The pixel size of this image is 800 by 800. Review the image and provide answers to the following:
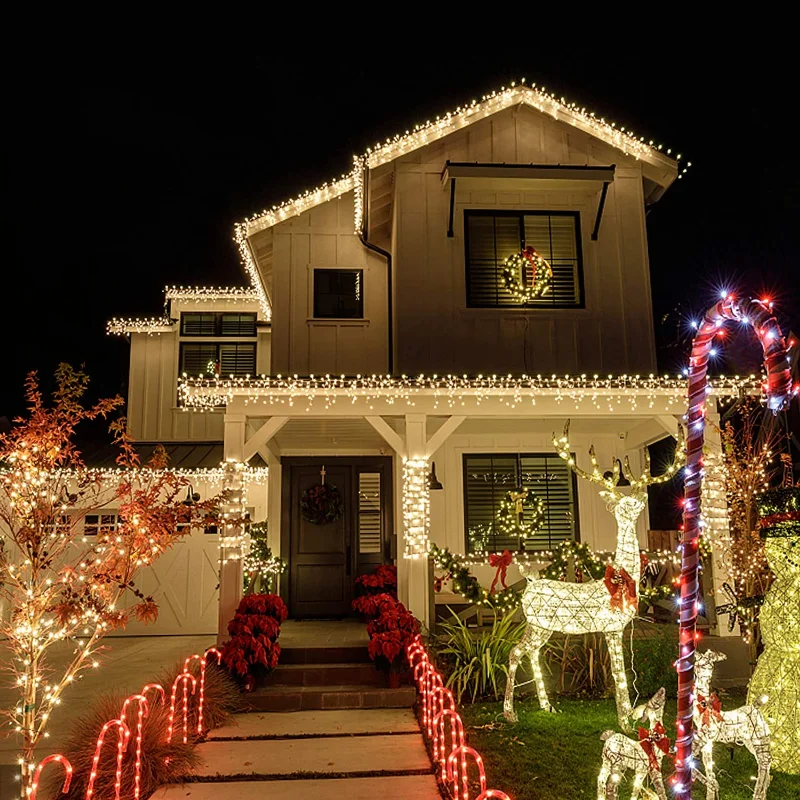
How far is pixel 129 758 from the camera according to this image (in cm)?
565

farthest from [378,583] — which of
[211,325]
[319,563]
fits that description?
[211,325]

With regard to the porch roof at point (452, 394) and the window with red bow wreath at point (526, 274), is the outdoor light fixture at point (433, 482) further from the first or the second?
the window with red bow wreath at point (526, 274)

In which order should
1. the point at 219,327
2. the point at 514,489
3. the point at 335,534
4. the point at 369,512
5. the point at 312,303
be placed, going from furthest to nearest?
1. the point at 219,327
2. the point at 369,512
3. the point at 335,534
4. the point at 312,303
5. the point at 514,489

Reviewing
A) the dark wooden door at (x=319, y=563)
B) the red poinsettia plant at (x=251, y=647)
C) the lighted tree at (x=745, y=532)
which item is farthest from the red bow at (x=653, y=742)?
the dark wooden door at (x=319, y=563)

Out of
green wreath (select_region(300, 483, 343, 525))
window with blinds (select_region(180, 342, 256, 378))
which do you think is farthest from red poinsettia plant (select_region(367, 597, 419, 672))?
window with blinds (select_region(180, 342, 256, 378))

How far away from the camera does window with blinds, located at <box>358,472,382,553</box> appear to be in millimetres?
12500

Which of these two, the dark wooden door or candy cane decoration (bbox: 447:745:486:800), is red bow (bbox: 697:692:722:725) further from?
the dark wooden door

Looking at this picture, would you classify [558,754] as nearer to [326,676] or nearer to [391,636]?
[391,636]

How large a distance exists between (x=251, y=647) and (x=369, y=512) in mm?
4823

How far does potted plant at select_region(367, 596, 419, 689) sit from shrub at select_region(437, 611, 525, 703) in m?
0.51

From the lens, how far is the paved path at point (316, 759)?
5.63 m

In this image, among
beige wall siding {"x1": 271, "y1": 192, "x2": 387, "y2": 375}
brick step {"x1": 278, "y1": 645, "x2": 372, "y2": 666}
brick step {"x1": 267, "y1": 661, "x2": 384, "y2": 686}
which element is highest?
beige wall siding {"x1": 271, "y1": 192, "x2": 387, "y2": 375}

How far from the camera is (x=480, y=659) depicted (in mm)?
8094

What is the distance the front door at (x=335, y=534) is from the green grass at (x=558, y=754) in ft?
15.7
